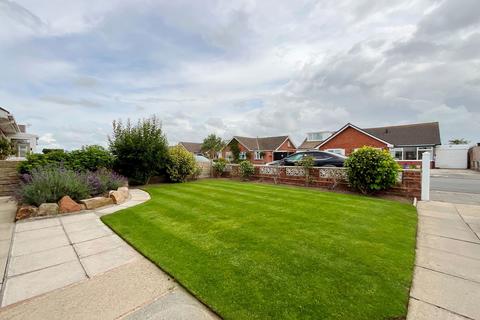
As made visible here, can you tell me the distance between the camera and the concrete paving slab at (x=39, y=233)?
4.31m

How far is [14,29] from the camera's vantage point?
7.26m

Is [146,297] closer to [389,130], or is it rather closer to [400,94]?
[400,94]

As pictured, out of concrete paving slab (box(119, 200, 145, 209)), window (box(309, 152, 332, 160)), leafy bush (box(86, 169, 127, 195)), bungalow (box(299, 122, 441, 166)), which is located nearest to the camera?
concrete paving slab (box(119, 200, 145, 209))

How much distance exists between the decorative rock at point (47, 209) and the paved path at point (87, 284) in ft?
5.36

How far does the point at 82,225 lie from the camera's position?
5.04 m

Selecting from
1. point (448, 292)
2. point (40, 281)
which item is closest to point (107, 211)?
point (40, 281)

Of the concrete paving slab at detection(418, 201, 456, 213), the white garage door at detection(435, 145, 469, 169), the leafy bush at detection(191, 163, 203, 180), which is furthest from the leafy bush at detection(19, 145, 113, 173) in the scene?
the white garage door at detection(435, 145, 469, 169)

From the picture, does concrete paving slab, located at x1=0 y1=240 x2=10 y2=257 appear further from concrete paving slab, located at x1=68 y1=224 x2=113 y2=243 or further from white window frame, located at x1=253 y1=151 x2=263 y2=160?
white window frame, located at x1=253 y1=151 x2=263 y2=160

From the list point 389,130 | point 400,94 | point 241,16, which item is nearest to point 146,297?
point 241,16

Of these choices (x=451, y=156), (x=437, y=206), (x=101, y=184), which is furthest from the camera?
(x=451, y=156)

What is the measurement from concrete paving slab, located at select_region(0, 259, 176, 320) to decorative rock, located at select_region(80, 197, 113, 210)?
439cm

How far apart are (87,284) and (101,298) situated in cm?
46

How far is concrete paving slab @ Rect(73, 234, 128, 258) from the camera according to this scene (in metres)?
3.63

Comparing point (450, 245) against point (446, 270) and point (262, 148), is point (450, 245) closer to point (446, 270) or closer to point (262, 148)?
point (446, 270)
